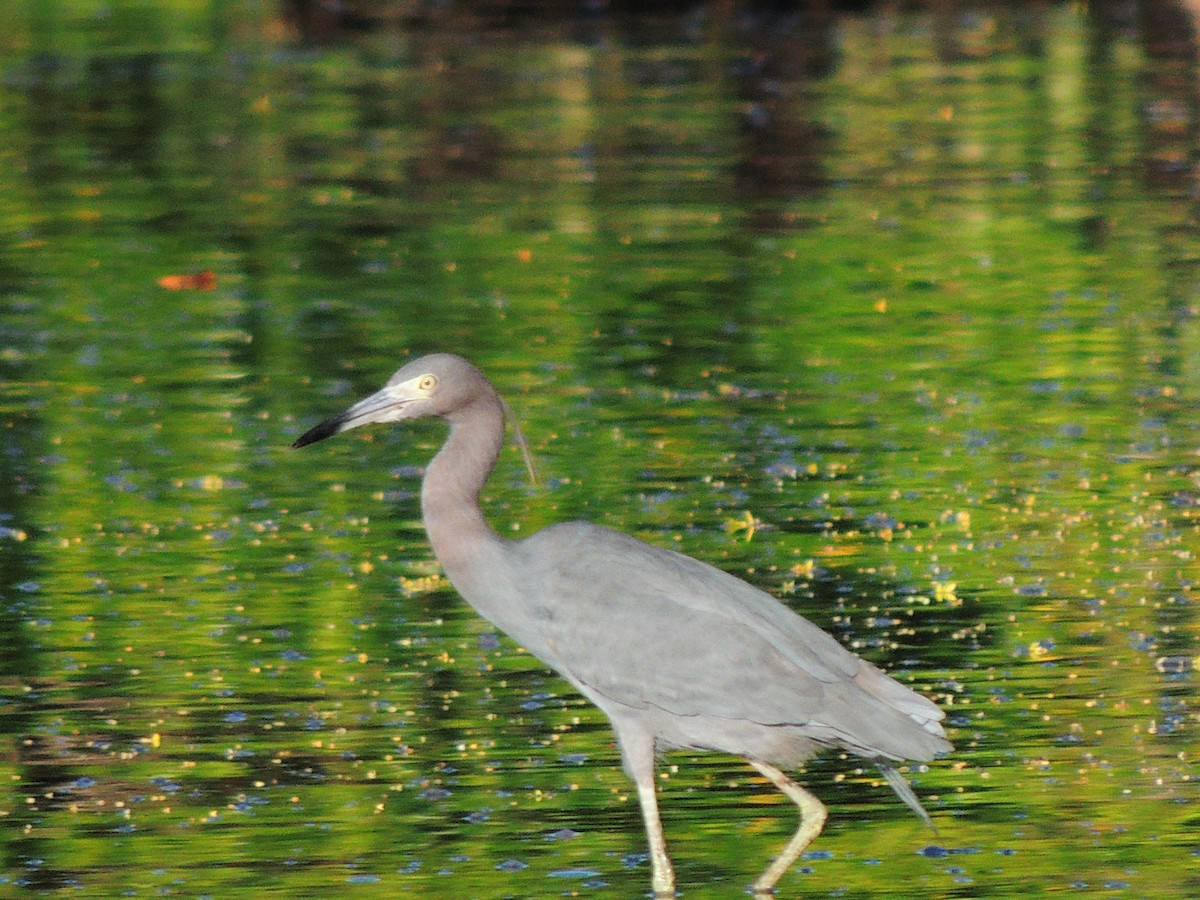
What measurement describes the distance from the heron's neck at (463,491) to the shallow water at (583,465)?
2.74ft

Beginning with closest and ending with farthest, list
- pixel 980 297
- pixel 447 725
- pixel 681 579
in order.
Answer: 1. pixel 681 579
2. pixel 447 725
3. pixel 980 297

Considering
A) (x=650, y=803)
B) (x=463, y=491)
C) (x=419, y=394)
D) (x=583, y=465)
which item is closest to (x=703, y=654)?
(x=650, y=803)

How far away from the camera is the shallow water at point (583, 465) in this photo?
7.80 meters

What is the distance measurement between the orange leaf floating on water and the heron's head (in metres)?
9.43

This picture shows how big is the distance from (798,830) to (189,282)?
1040 cm

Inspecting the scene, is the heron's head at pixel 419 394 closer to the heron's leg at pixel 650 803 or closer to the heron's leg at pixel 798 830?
the heron's leg at pixel 650 803

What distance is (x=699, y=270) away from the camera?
56.6 ft

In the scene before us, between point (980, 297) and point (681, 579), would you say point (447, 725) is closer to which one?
point (681, 579)

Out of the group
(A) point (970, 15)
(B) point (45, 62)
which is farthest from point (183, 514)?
(A) point (970, 15)

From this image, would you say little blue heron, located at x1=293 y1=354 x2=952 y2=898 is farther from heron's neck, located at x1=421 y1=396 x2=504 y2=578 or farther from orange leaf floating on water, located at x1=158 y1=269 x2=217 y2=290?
orange leaf floating on water, located at x1=158 y1=269 x2=217 y2=290

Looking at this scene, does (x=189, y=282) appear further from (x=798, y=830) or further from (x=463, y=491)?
(x=798, y=830)

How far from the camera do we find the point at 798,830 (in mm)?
7426

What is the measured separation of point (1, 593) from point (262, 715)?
1.99 m

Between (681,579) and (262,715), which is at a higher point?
(681,579)
